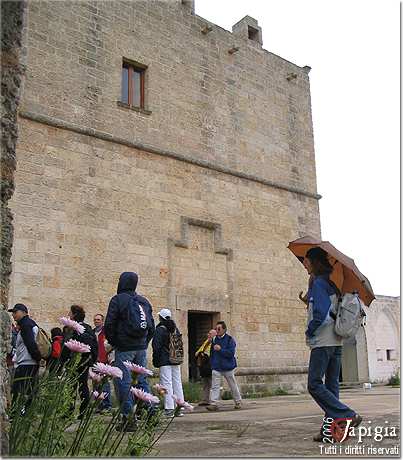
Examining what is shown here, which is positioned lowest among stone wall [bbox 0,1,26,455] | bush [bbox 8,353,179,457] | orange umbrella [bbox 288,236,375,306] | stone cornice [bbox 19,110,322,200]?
bush [bbox 8,353,179,457]

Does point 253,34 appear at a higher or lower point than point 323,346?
higher

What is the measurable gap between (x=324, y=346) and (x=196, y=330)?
8.47 m

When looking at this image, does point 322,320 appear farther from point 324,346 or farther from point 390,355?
point 390,355

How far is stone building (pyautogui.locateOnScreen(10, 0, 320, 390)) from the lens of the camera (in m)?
10.3

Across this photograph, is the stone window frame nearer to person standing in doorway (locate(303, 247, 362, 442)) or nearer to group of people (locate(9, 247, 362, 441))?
group of people (locate(9, 247, 362, 441))

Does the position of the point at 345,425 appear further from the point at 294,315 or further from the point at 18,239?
the point at 294,315

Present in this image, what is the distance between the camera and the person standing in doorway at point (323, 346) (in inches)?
179

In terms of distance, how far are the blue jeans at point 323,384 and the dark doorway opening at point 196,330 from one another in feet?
24.8

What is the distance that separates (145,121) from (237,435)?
8.33 m

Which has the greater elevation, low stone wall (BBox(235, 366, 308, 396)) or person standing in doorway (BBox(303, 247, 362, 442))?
person standing in doorway (BBox(303, 247, 362, 442))

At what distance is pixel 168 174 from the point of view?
39.9 ft

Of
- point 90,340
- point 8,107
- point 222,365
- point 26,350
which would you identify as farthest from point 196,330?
point 8,107

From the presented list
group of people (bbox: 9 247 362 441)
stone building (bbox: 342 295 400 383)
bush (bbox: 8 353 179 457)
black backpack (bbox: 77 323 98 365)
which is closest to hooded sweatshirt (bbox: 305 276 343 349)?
group of people (bbox: 9 247 362 441)

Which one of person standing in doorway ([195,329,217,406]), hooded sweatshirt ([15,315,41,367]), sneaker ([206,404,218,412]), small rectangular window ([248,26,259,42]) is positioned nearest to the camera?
hooded sweatshirt ([15,315,41,367])
